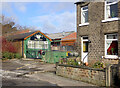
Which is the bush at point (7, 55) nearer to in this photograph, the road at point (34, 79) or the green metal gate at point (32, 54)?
the green metal gate at point (32, 54)

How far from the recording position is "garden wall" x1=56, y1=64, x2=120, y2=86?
8305 mm

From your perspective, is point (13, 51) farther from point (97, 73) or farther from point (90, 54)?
point (97, 73)

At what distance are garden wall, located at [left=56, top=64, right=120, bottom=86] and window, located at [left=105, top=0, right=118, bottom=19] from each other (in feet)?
16.4

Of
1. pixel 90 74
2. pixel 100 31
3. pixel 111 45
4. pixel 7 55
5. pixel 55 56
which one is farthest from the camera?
pixel 7 55

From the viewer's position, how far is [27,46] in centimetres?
2658

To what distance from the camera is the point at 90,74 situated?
9.17 m

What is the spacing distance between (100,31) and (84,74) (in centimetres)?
451

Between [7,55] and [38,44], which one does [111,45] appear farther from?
[38,44]

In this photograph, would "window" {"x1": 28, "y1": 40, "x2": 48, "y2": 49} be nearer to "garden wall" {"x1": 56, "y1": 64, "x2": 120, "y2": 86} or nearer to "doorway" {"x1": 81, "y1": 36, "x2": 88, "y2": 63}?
"doorway" {"x1": 81, "y1": 36, "x2": 88, "y2": 63}

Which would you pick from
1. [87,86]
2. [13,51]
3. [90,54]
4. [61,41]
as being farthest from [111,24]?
[61,41]

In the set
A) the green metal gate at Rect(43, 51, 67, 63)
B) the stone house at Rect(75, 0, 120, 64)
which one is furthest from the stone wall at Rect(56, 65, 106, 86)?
the green metal gate at Rect(43, 51, 67, 63)

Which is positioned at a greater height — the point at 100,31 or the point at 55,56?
the point at 100,31

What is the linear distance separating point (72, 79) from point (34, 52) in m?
15.3

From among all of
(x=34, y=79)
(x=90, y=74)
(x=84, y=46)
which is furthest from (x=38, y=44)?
(x=90, y=74)
